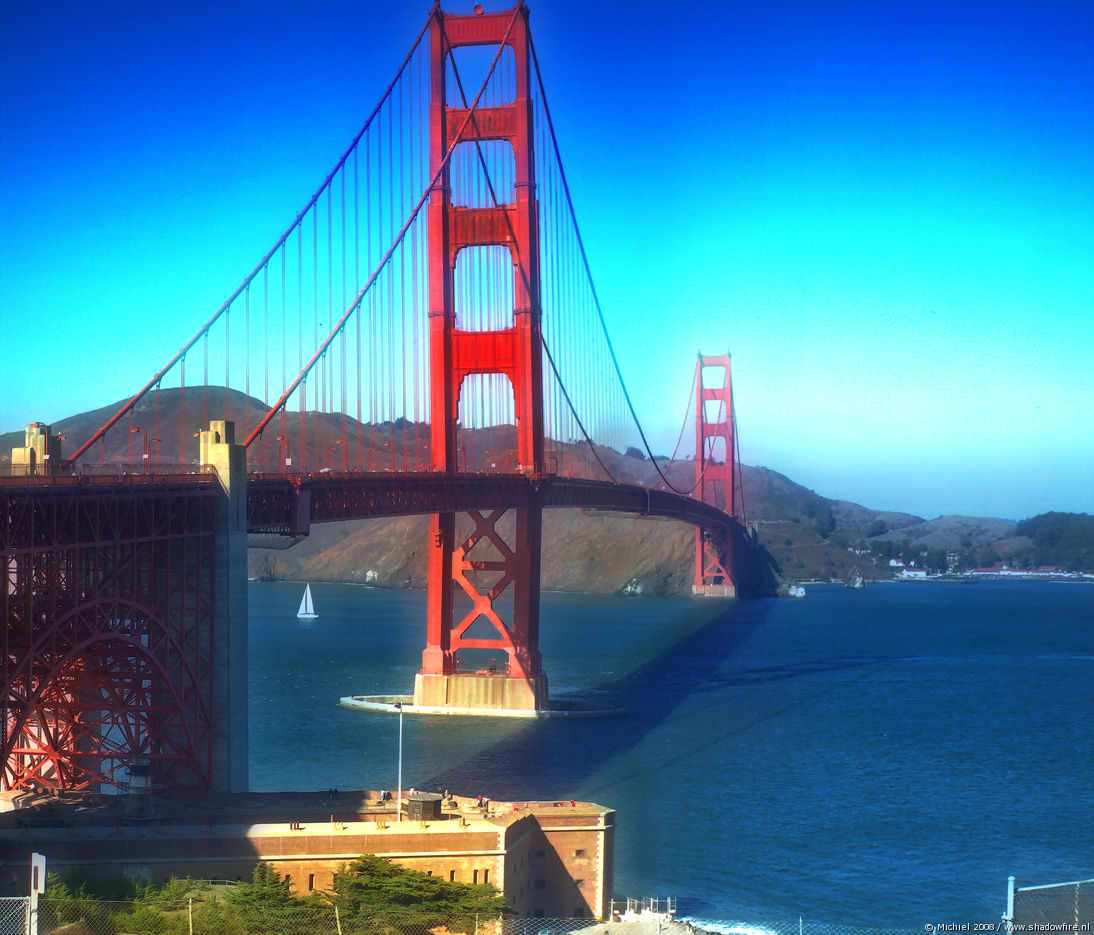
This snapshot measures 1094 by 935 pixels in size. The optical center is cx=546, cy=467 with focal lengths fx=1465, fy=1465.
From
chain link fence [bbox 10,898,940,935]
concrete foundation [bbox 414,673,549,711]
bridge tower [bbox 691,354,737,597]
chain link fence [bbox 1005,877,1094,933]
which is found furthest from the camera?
bridge tower [bbox 691,354,737,597]

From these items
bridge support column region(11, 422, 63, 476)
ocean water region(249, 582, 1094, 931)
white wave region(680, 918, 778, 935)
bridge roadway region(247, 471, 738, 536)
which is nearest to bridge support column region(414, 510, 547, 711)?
bridge roadway region(247, 471, 738, 536)

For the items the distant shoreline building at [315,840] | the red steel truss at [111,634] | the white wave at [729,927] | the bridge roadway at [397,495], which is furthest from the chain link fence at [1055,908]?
the bridge roadway at [397,495]

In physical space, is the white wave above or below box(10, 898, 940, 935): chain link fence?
below

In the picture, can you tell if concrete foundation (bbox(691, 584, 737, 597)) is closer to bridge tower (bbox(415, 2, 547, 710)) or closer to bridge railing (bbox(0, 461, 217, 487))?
bridge tower (bbox(415, 2, 547, 710))

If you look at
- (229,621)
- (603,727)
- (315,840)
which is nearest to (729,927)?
(315,840)

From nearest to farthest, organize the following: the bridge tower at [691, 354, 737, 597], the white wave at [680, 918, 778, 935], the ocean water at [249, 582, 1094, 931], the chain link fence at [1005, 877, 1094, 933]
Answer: the white wave at [680, 918, 778, 935] < the chain link fence at [1005, 877, 1094, 933] < the ocean water at [249, 582, 1094, 931] < the bridge tower at [691, 354, 737, 597]

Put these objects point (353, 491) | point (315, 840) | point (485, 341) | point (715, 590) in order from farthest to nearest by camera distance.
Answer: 1. point (715, 590)
2. point (485, 341)
3. point (353, 491)
4. point (315, 840)

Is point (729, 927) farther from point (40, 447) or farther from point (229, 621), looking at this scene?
point (40, 447)

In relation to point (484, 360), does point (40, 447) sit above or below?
below
